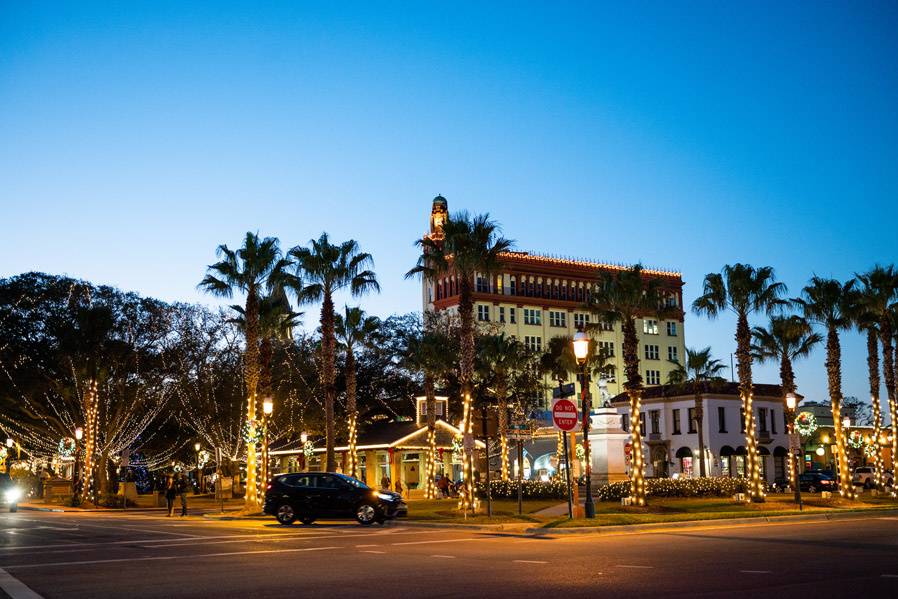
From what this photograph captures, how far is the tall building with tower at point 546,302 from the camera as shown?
11381 centimetres

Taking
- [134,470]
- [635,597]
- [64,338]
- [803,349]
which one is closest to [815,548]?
[635,597]

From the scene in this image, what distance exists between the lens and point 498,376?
54844 mm

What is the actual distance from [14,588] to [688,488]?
98.8ft

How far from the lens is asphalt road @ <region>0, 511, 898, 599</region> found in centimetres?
1210

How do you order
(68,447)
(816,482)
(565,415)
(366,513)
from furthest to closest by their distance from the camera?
(68,447), (816,482), (366,513), (565,415)

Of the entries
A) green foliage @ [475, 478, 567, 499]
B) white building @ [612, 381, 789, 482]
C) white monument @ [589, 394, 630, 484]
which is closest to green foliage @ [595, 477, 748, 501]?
white monument @ [589, 394, 630, 484]

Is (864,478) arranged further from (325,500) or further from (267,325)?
(325,500)

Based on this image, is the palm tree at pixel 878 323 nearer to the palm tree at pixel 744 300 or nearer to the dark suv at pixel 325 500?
the palm tree at pixel 744 300

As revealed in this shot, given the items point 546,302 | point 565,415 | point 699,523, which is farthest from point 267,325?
point 546,302

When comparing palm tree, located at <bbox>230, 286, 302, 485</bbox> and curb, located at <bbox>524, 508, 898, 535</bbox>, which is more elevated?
palm tree, located at <bbox>230, 286, 302, 485</bbox>

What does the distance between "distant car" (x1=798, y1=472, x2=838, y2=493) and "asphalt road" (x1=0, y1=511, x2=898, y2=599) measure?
3346 centimetres

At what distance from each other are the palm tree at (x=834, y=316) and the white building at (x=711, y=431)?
35.9 meters

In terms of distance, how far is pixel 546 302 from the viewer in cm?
11712

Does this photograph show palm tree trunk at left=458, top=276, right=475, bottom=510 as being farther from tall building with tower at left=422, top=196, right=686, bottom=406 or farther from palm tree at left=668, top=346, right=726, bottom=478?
tall building with tower at left=422, top=196, right=686, bottom=406
